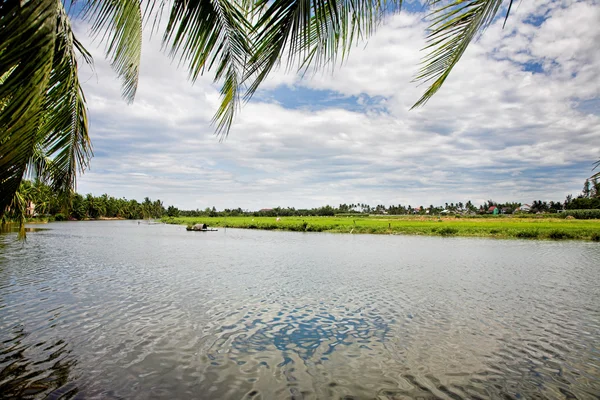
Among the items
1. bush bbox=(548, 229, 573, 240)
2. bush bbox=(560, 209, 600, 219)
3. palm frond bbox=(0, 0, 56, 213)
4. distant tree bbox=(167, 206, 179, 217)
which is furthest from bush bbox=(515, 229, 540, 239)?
distant tree bbox=(167, 206, 179, 217)

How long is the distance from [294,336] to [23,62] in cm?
710

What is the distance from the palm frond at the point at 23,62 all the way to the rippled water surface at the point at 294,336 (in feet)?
14.6

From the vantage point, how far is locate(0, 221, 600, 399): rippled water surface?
560cm

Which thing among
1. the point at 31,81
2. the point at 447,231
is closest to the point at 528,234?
the point at 447,231

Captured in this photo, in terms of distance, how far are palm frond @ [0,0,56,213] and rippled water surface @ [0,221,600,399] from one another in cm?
444

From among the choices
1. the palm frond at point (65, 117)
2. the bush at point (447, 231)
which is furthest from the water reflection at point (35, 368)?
the bush at point (447, 231)

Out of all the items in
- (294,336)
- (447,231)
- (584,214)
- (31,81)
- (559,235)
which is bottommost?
(294,336)

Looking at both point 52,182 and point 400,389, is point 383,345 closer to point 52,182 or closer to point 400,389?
point 400,389

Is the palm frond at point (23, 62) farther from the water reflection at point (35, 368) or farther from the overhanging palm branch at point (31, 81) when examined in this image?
the water reflection at point (35, 368)

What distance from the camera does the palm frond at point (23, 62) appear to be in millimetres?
1982

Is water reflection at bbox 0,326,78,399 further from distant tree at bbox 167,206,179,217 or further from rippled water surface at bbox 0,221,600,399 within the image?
distant tree at bbox 167,206,179,217

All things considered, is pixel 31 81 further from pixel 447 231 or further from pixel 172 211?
pixel 172 211

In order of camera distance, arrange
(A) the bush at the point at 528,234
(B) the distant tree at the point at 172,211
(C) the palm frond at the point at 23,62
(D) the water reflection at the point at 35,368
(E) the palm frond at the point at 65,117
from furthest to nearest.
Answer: (B) the distant tree at the point at 172,211 → (A) the bush at the point at 528,234 → (D) the water reflection at the point at 35,368 → (E) the palm frond at the point at 65,117 → (C) the palm frond at the point at 23,62

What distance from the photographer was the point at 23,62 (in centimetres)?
212
